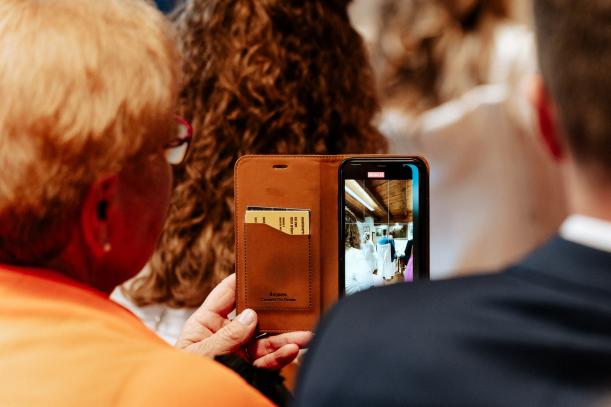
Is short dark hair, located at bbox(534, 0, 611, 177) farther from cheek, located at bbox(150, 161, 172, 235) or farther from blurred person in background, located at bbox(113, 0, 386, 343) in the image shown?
blurred person in background, located at bbox(113, 0, 386, 343)

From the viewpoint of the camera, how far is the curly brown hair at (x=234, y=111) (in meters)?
1.32

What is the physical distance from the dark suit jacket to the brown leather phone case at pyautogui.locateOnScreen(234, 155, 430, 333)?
0.47m

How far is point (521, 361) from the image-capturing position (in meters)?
0.54

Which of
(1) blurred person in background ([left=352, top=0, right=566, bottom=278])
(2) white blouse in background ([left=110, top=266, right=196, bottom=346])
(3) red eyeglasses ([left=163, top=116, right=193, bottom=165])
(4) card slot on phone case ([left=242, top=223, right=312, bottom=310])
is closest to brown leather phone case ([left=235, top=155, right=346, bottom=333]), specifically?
(4) card slot on phone case ([left=242, top=223, right=312, bottom=310])

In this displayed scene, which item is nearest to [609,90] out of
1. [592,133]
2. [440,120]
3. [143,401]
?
[592,133]

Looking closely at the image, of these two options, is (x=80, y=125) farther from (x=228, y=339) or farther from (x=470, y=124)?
(x=470, y=124)

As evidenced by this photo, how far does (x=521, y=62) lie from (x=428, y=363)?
5.90ft

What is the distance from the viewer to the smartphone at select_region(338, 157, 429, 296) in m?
1.03

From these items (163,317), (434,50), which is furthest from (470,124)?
(163,317)

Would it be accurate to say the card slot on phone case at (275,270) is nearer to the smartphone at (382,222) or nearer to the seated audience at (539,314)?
the smartphone at (382,222)

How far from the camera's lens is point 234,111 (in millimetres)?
1327

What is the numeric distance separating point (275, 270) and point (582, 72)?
584mm

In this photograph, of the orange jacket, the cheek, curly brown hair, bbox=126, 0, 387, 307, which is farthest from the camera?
curly brown hair, bbox=126, 0, 387, 307

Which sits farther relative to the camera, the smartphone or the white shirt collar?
the smartphone
